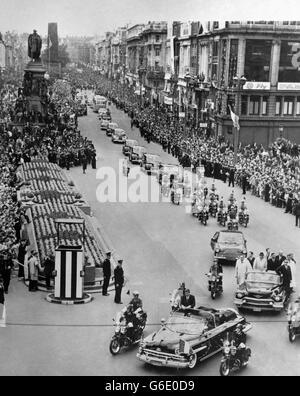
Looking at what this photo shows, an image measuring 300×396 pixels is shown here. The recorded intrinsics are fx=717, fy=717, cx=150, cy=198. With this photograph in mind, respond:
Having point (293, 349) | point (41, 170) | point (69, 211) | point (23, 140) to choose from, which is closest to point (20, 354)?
point (293, 349)

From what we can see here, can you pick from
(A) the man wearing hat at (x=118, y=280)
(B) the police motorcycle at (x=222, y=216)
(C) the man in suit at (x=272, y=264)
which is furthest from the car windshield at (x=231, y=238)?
(A) the man wearing hat at (x=118, y=280)

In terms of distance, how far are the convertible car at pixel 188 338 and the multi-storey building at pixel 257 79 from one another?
2821 centimetres

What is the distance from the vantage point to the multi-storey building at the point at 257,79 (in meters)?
47.8

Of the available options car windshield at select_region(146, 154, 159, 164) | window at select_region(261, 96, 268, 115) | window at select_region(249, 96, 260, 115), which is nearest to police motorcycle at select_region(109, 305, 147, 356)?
car windshield at select_region(146, 154, 159, 164)

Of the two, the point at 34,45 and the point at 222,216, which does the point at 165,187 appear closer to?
the point at 222,216

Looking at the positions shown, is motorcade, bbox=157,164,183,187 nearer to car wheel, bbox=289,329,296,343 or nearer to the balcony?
car wheel, bbox=289,329,296,343

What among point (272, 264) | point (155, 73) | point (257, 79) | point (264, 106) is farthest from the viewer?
point (155, 73)

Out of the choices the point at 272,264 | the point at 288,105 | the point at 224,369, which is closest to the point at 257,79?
the point at 288,105

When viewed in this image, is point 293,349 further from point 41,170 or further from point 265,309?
point 41,170

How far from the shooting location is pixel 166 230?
1166 inches

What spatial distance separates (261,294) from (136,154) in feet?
103

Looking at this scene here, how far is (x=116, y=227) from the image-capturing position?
30.0 meters

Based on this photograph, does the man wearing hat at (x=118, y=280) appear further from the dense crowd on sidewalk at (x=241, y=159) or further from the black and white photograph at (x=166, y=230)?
the dense crowd on sidewalk at (x=241, y=159)

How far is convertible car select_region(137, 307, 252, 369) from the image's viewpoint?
1549 cm
